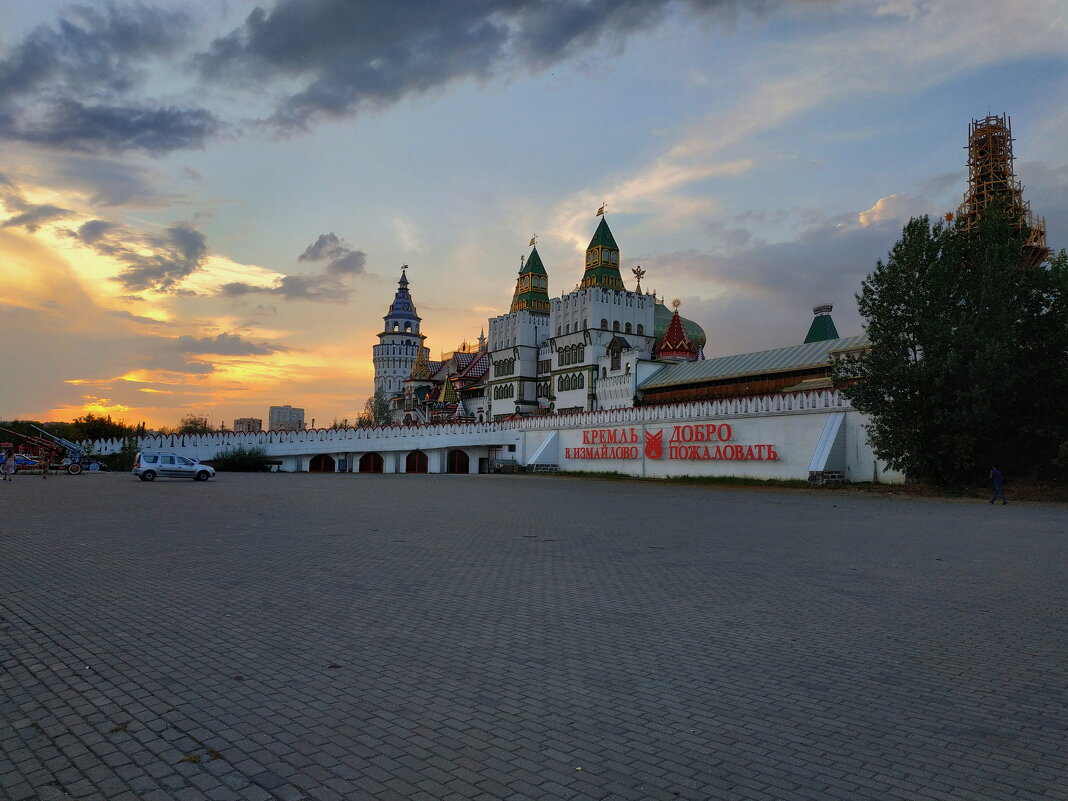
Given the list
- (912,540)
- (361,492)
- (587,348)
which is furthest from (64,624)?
(587,348)

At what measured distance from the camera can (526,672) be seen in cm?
A: 552

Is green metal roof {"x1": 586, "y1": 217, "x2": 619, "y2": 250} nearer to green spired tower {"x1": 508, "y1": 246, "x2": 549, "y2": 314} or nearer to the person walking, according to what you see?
green spired tower {"x1": 508, "y1": 246, "x2": 549, "y2": 314}

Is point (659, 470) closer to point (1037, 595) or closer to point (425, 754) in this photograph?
point (1037, 595)

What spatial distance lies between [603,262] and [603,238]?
8.34 feet

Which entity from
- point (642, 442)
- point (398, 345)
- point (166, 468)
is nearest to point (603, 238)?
point (642, 442)

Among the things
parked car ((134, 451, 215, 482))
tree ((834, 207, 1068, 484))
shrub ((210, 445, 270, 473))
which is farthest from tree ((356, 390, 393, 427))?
tree ((834, 207, 1068, 484))

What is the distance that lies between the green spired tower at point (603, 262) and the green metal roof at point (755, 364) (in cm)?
1647

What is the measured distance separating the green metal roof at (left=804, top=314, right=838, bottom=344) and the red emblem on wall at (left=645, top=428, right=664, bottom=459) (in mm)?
30710

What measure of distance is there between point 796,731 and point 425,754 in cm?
227

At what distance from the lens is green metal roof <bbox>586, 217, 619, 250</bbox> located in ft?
234

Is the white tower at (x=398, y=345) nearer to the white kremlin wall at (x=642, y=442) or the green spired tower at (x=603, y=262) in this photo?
the green spired tower at (x=603, y=262)

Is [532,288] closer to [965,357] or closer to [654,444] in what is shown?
[654,444]

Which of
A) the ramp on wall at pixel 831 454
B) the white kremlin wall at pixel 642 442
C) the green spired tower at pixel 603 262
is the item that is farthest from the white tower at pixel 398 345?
the ramp on wall at pixel 831 454

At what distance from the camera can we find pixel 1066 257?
27484 millimetres
